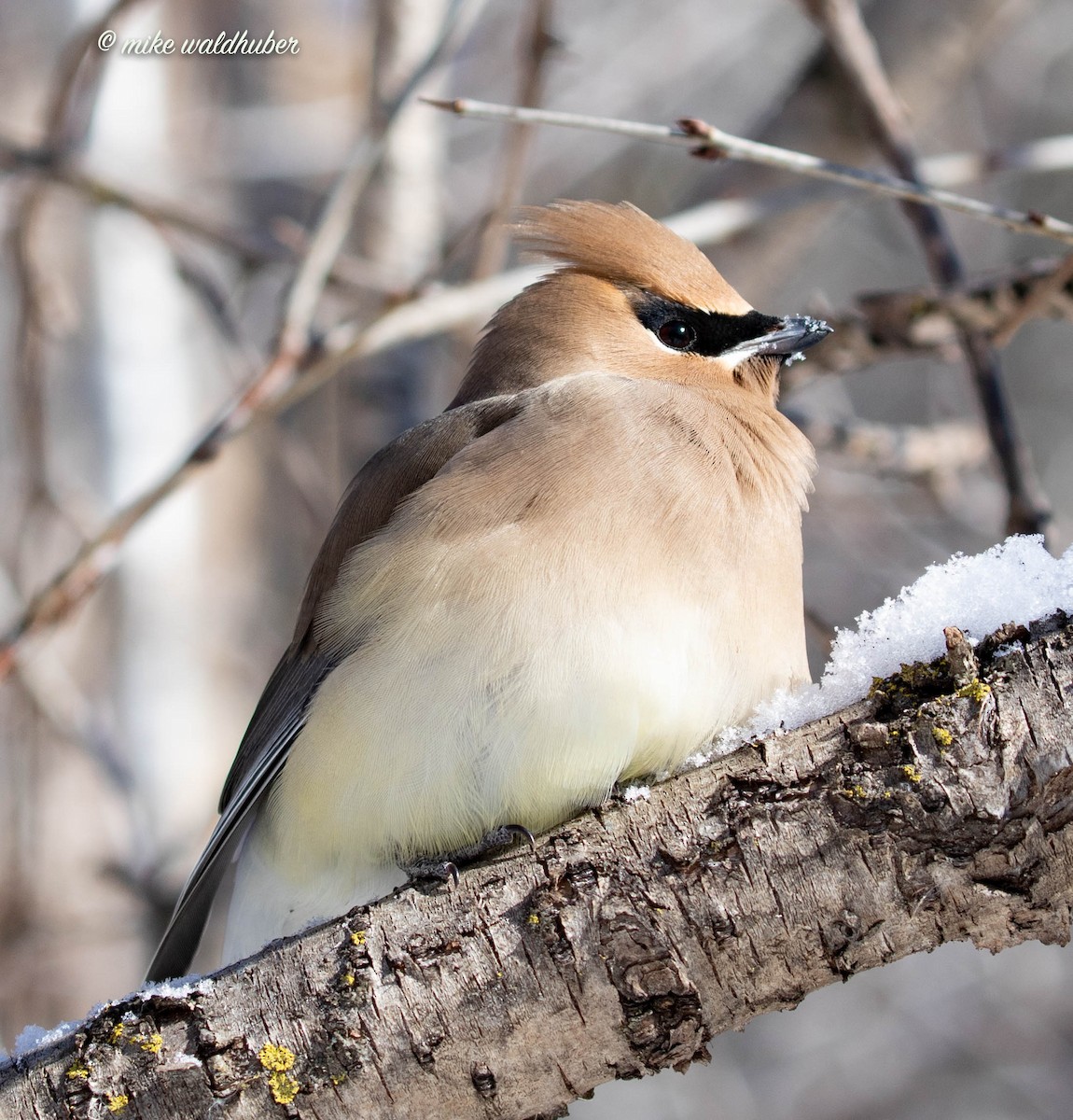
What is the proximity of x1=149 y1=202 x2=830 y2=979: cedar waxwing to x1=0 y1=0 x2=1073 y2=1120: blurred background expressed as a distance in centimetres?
58

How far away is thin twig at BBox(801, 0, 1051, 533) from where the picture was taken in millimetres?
3758

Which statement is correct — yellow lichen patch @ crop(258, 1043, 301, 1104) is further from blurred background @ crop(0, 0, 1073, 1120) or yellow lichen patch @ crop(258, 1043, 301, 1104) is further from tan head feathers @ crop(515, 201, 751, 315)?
tan head feathers @ crop(515, 201, 751, 315)

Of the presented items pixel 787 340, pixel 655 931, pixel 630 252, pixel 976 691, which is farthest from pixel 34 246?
pixel 976 691

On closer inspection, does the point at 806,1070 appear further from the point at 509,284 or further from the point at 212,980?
the point at 212,980

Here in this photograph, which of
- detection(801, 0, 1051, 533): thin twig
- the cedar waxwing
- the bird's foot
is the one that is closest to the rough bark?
the bird's foot

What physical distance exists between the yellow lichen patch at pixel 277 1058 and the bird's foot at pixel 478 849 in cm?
35

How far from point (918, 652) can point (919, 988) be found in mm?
6157

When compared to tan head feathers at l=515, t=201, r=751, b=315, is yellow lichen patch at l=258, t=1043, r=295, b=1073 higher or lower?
lower

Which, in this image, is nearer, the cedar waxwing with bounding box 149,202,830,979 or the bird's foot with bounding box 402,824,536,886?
the bird's foot with bounding box 402,824,536,886

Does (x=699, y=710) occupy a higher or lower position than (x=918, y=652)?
higher

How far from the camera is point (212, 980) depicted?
231 centimetres

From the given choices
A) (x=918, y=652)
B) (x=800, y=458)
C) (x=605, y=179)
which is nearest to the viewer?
(x=918, y=652)

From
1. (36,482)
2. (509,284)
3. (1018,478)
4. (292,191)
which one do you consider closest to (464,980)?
(1018,478)

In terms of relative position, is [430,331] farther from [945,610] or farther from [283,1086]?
[283,1086]
